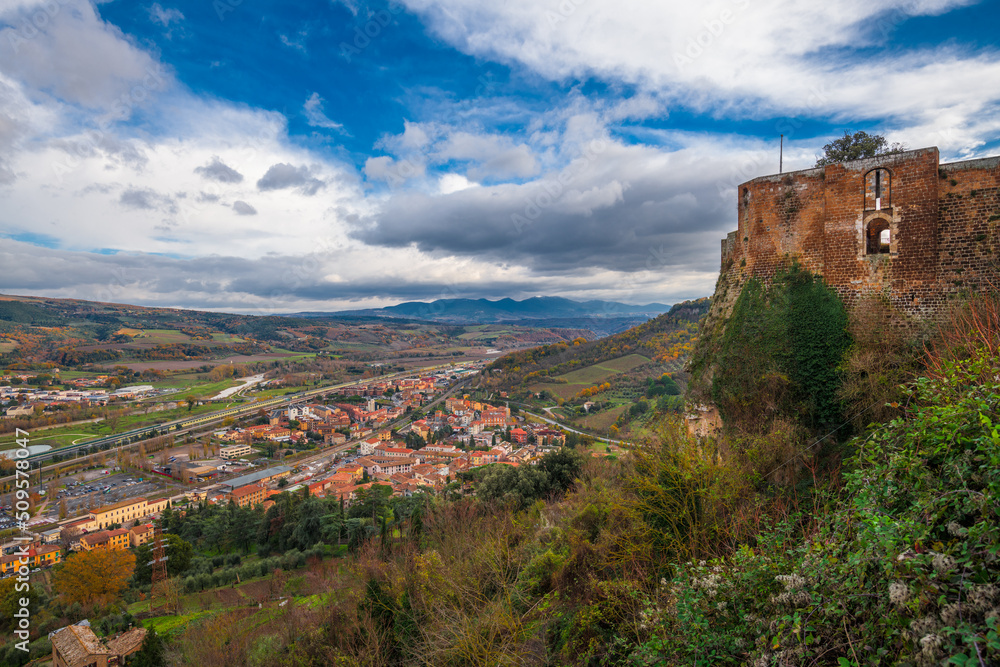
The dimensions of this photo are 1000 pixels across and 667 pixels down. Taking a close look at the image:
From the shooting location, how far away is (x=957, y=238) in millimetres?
9656

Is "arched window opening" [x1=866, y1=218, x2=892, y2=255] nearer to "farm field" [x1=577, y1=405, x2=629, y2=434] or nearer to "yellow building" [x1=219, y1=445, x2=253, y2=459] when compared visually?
"farm field" [x1=577, y1=405, x2=629, y2=434]

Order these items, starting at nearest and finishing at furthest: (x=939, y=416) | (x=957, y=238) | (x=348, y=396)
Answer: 1. (x=939, y=416)
2. (x=957, y=238)
3. (x=348, y=396)

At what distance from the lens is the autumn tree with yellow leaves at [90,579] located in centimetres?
2012

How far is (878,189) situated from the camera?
34.5ft

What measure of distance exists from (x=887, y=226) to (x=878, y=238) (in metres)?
0.76

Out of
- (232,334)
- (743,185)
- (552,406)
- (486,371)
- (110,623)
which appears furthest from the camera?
(232,334)

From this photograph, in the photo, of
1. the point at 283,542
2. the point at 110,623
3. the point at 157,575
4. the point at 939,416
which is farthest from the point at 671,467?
the point at 157,575

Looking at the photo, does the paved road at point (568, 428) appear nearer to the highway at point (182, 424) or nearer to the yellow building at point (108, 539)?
the yellow building at point (108, 539)

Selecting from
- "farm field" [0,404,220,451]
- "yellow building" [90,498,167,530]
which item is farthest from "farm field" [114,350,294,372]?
"yellow building" [90,498,167,530]

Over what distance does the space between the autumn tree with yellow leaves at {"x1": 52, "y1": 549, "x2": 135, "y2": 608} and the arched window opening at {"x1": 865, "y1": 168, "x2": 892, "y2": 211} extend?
34.0 m

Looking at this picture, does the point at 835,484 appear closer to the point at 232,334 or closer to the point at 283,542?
the point at 283,542

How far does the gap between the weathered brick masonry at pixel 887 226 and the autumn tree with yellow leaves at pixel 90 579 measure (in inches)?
1242

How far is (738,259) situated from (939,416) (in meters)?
9.98

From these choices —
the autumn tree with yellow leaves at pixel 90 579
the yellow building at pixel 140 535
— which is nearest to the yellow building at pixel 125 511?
the yellow building at pixel 140 535
